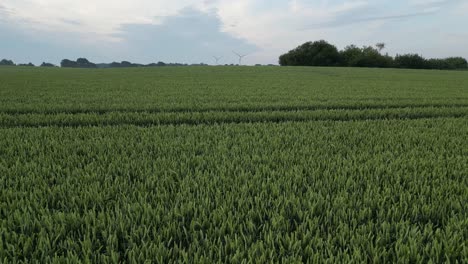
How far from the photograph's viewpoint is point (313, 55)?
8712 centimetres

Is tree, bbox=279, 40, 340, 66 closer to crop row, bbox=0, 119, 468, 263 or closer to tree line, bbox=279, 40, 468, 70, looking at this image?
tree line, bbox=279, 40, 468, 70

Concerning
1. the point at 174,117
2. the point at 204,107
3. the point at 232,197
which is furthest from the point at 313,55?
the point at 232,197

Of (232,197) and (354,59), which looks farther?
(354,59)

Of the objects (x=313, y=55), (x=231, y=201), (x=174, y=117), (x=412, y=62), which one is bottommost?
(x=231, y=201)

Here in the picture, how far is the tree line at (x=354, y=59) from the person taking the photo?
77.5 meters

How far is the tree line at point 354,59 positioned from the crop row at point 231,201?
262ft

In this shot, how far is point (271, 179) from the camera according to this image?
141 inches

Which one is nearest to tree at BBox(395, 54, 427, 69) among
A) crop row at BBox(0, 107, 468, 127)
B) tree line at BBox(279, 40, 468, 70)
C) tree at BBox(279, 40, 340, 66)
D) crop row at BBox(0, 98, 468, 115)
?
tree line at BBox(279, 40, 468, 70)

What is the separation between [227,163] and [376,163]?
180cm

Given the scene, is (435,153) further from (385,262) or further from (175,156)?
(175,156)

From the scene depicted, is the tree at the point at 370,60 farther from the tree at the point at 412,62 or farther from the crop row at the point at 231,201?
the crop row at the point at 231,201

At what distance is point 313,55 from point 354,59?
11.1 m

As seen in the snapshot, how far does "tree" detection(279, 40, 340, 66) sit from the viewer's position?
279 feet

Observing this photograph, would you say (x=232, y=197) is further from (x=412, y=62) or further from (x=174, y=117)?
(x=412, y=62)
